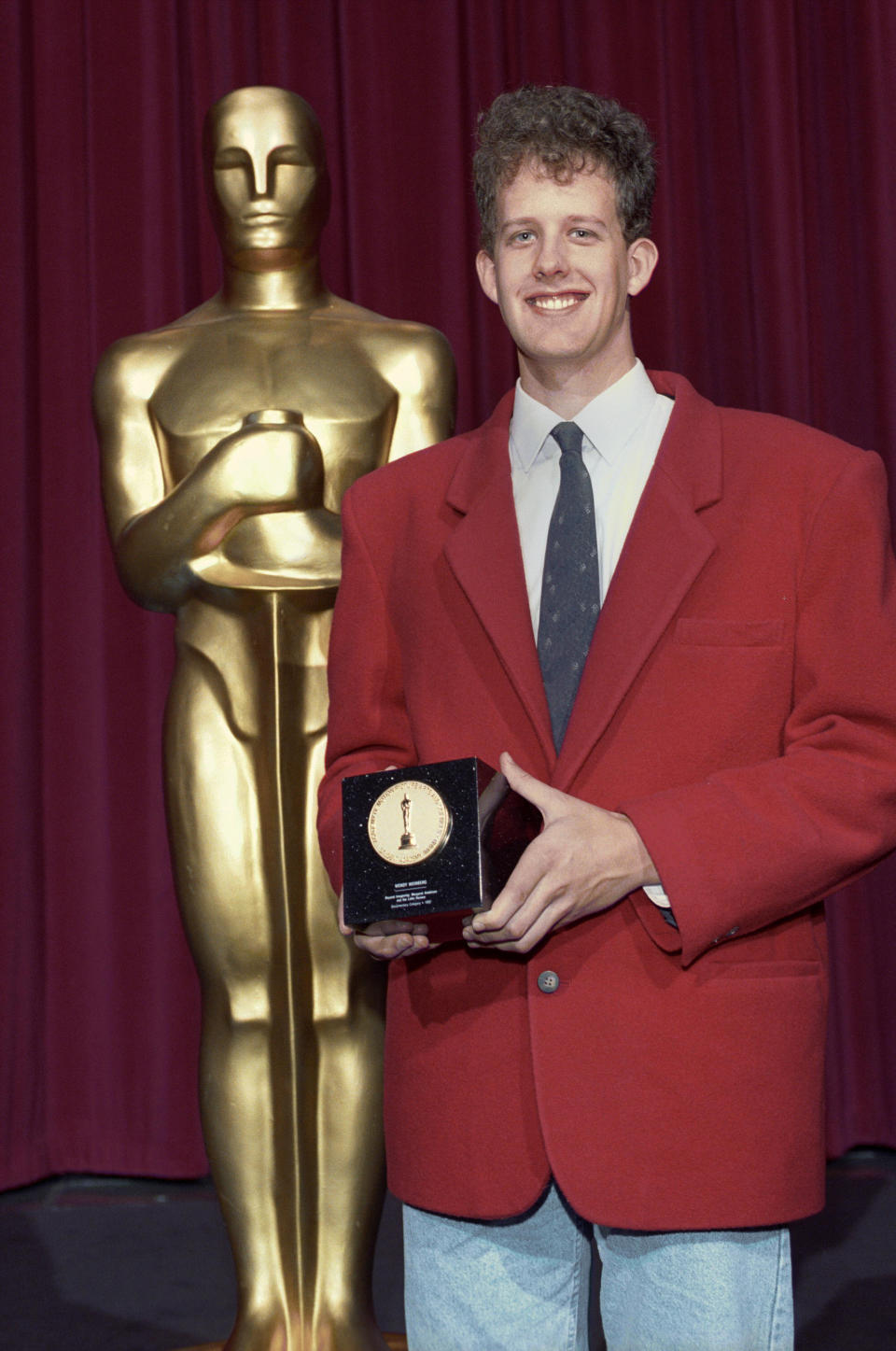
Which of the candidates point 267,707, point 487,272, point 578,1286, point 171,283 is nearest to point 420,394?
point 267,707

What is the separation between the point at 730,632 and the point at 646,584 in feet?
0.27

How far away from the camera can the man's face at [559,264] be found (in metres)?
1.48

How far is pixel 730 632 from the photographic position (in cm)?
139

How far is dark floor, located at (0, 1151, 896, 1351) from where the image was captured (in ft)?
8.74

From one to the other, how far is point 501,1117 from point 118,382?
1420 millimetres

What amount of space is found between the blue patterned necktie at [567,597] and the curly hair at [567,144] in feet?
0.87

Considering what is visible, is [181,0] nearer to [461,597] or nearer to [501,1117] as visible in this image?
[461,597]

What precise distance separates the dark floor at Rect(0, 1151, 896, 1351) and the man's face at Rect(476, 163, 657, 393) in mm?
1740

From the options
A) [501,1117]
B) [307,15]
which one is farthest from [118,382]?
[307,15]

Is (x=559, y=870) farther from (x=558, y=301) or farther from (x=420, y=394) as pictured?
(x=420, y=394)

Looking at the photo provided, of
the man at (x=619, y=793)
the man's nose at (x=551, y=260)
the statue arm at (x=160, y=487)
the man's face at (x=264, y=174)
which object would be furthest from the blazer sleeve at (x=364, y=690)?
the man's face at (x=264, y=174)

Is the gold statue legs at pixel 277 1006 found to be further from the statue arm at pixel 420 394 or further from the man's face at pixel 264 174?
the man's face at pixel 264 174

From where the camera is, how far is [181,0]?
148 inches

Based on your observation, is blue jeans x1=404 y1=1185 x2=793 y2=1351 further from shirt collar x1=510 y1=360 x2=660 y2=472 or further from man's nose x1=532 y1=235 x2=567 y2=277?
man's nose x1=532 y1=235 x2=567 y2=277
